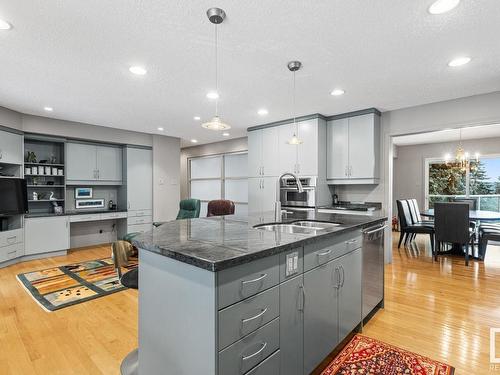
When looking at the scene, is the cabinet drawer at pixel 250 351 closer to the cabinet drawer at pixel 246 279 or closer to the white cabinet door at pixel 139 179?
the cabinet drawer at pixel 246 279

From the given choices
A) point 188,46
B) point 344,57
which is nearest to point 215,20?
point 188,46

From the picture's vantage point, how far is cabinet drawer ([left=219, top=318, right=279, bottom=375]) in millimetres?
1172

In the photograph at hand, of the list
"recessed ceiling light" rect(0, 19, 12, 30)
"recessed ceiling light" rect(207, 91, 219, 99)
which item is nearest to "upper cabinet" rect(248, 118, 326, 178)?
"recessed ceiling light" rect(207, 91, 219, 99)

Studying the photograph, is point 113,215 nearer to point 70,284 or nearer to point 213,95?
point 70,284

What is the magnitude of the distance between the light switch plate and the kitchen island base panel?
0.51 meters

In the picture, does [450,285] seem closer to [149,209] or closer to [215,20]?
[215,20]

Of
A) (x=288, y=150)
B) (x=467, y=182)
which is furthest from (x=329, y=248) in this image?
(x=467, y=182)

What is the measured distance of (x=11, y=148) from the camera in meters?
4.46

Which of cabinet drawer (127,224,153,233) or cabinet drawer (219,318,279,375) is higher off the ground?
cabinet drawer (219,318,279,375)

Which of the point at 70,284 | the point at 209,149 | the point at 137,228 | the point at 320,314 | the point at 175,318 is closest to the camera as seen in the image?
the point at 175,318

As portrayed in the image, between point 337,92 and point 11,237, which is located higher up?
point 337,92

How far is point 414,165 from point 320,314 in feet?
27.2

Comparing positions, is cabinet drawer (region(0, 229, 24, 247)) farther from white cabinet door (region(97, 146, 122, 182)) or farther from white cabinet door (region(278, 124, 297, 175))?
white cabinet door (region(278, 124, 297, 175))

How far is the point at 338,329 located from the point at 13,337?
107 inches
